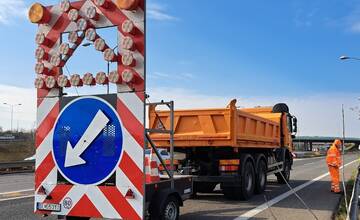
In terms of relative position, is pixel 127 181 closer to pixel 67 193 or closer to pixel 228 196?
pixel 67 193

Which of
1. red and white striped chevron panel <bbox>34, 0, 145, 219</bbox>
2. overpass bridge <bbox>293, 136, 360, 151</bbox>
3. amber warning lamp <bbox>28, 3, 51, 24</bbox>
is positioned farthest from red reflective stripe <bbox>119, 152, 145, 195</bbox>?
overpass bridge <bbox>293, 136, 360, 151</bbox>

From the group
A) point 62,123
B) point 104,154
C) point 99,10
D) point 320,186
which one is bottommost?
point 320,186

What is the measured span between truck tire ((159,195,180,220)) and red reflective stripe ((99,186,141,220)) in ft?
2.45

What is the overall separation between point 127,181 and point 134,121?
80 cm

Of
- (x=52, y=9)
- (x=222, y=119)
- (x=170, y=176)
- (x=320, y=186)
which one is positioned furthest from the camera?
(x=320, y=186)

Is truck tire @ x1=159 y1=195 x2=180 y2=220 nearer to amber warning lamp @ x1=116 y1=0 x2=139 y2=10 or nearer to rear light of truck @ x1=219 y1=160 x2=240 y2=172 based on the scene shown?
amber warning lamp @ x1=116 y1=0 x2=139 y2=10

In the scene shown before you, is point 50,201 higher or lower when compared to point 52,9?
lower

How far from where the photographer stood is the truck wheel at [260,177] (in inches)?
525

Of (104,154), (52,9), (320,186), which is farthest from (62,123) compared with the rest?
(320,186)

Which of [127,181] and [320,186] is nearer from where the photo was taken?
[127,181]

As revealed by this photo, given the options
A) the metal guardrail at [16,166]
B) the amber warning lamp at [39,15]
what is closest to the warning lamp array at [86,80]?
the amber warning lamp at [39,15]

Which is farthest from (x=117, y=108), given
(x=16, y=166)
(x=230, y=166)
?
(x=16, y=166)

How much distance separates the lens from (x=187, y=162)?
12.3 meters

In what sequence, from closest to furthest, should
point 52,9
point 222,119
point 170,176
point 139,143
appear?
point 139,143 → point 52,9 → point 170,176 → point 222,119
